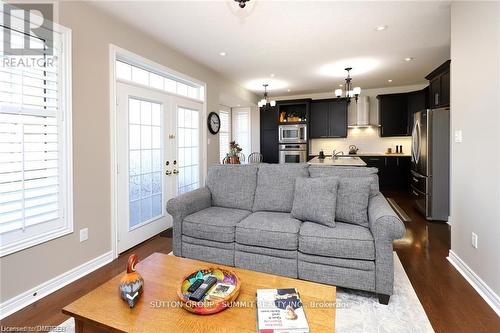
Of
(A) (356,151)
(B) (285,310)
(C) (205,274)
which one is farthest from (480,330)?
(A) (356,151)

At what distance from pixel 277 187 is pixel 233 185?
53cm

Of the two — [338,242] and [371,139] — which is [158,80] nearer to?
[338,242]

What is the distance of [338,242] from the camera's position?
203 cm

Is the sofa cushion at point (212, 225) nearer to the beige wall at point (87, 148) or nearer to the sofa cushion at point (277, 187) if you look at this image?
the sofa cushion at point (277, 187)

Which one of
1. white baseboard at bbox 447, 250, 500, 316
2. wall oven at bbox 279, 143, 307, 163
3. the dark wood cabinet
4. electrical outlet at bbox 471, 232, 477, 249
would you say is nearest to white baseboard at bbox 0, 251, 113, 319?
white baseboard at bbox 447, 250, 500, 316

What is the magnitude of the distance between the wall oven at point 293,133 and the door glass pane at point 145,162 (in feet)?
14.4

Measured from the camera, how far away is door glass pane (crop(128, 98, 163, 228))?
3.24m

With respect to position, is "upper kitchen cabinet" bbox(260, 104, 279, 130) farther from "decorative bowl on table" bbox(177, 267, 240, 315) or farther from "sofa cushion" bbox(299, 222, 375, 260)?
"decorative bowl on table" bbox(177, 267, 240, 315)

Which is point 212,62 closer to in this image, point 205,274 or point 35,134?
point 35,134

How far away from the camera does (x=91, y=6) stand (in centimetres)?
262

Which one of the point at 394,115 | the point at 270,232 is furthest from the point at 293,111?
the point at 270,232

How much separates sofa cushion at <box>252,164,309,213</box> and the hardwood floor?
1.28 meters

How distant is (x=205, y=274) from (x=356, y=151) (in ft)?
22.0

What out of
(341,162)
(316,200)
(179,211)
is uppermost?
(341,162)
